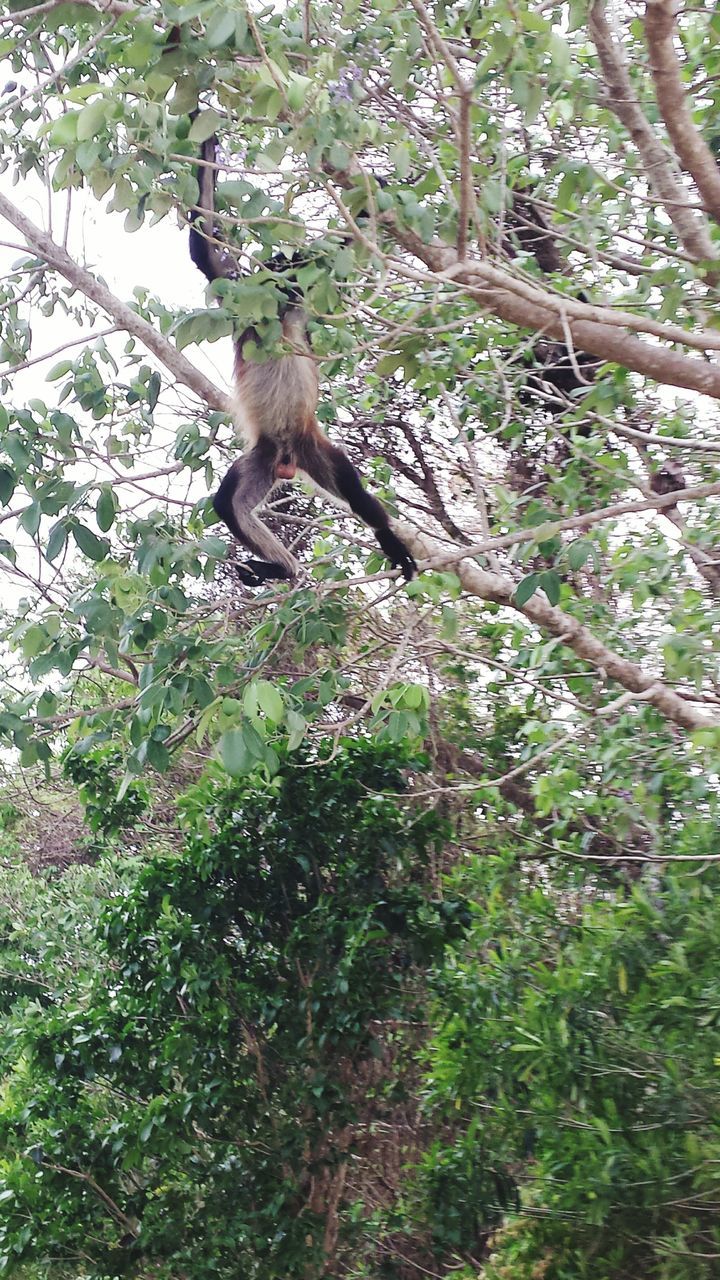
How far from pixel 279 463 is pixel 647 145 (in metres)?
1.74

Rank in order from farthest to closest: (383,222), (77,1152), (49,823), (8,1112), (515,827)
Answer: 1. (49,823)
2. (515,827)
3. (8,1112)
4. (77,1152)
5. (383,222)

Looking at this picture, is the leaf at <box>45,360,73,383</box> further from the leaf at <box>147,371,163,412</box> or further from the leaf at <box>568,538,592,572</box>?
the leaf at <box>568,538,592,572</box>

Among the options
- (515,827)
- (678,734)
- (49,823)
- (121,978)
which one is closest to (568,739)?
(678,734)

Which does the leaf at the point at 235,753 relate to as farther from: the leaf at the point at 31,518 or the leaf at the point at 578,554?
the leaf at the point at 578,554

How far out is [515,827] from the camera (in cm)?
532

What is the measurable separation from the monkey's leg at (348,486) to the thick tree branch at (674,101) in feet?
5.41

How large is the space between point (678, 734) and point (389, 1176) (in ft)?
7.38

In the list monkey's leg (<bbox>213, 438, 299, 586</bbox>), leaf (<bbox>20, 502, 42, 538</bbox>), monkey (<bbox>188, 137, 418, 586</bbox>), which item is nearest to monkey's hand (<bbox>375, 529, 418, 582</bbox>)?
monkey (<bbox>188, 137, 418, 586</bbox>)

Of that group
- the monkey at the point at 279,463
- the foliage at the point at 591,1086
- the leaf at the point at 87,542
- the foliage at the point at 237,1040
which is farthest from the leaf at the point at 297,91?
the foliage at the point at 237,1040

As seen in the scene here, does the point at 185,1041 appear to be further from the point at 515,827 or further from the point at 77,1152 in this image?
the point at 515,827

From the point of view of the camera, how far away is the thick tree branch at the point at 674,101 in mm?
2461

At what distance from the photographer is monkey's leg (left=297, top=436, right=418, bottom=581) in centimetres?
424

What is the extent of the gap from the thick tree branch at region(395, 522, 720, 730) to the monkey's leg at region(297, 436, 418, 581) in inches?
2.8

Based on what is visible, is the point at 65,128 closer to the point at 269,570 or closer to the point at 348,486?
the point at 269,570
